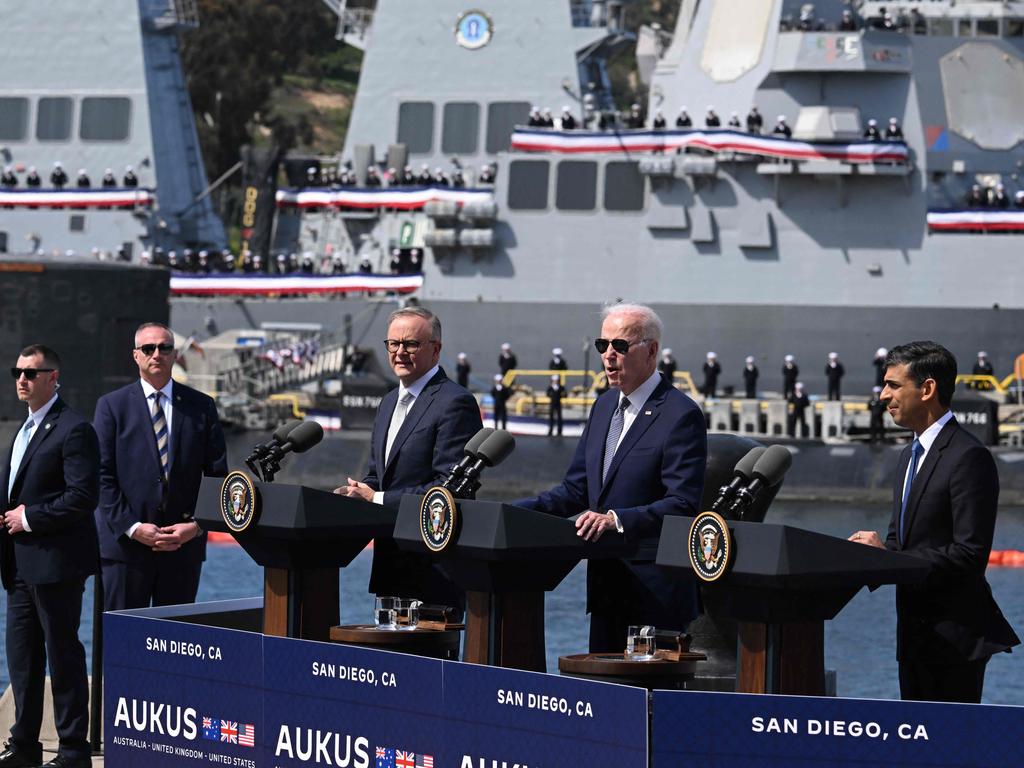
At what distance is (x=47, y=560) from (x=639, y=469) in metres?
3.16

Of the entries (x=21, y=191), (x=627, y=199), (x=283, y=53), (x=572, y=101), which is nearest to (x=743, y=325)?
(x=627, y=199)

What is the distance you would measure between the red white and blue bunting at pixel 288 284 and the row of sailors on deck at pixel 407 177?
2433 millimetres

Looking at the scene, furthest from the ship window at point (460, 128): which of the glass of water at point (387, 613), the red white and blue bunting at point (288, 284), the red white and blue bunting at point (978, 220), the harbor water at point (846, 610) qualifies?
the glass of water at point (387, 613)

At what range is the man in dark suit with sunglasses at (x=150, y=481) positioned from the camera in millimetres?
10094

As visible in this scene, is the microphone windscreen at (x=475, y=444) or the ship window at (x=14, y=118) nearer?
the microphone windscreen at (x=475, y=444)

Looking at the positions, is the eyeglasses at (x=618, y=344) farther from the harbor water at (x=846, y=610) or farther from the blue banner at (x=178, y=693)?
the harbor water at (x=846, y=610)

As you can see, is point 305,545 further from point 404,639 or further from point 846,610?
point 846,610

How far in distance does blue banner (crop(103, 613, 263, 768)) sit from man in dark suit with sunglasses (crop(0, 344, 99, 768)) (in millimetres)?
1096

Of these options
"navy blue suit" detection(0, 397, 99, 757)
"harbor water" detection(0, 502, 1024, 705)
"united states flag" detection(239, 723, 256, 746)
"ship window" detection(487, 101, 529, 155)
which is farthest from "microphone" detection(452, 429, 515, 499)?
"ship window" detection(487, 101, 529, 155)

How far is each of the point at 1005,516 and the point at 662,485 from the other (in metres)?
27.3

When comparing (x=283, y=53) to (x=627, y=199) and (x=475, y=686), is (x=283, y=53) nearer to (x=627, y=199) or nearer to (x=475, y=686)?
(x=627, y=199)

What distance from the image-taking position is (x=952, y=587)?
7156 mm

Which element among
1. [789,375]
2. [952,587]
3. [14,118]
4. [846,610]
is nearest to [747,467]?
[952,587]

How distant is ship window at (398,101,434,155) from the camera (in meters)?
48.2
